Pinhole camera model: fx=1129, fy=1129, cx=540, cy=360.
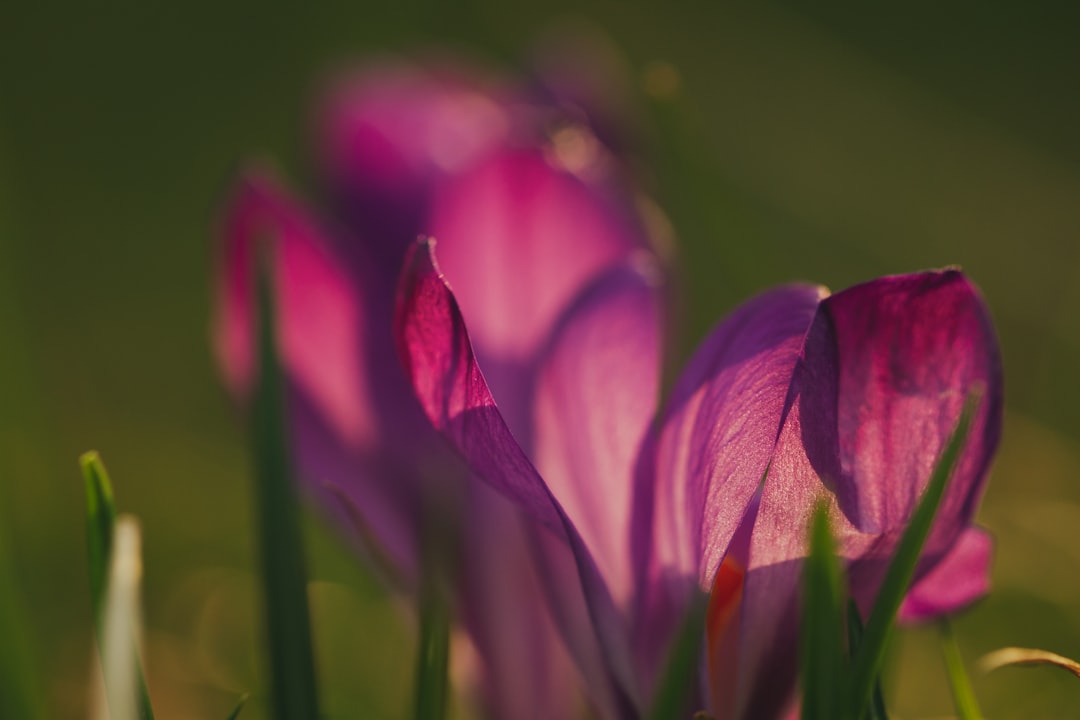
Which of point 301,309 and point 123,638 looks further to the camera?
point 301,309

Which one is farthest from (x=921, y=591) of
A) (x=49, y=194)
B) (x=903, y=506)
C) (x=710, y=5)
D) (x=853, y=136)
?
(x=710, y=5)

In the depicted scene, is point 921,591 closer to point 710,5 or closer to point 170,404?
point 170,404

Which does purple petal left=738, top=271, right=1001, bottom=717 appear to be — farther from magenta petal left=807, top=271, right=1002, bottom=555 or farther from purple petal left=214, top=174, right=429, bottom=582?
purple petal left=214, top=174, right=429, bottom=582

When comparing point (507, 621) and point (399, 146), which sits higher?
point (399, 146)

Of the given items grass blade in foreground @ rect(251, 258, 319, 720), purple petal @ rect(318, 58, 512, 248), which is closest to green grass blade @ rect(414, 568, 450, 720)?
grass blade in foreground @ rect(251, 258, 319, 720)

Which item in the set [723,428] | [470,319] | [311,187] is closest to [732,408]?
[723,428]

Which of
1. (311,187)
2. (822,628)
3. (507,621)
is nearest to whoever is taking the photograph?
(822,628)

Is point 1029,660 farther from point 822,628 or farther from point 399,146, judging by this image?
point 399,146
